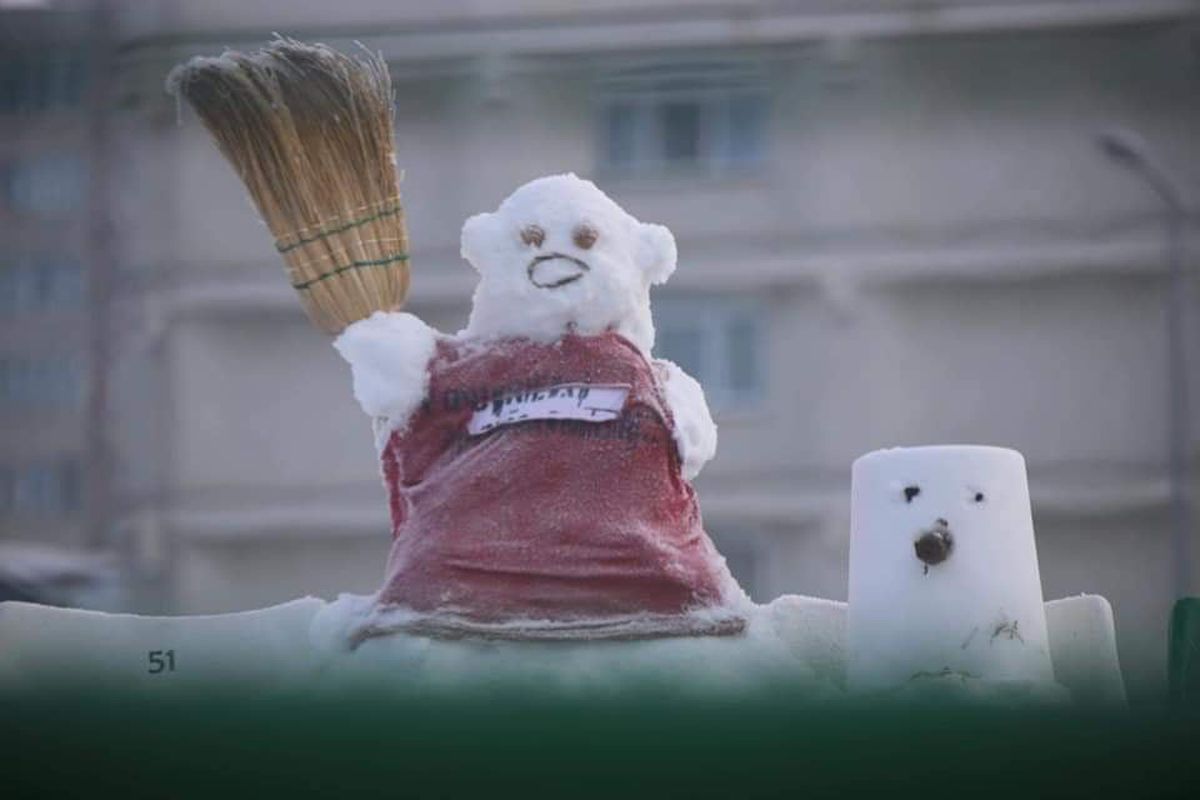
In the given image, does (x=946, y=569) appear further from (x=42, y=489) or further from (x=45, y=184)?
(x=42, y=489)

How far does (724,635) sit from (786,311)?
6046 millimetres

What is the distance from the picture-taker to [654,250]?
6.58 ft

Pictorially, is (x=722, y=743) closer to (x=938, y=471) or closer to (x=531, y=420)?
(x=938, y=471)

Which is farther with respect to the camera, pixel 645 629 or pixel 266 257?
pixel 266 257

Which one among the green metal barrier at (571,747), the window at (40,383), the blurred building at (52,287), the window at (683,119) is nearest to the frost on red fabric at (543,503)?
the green metal barrier at (571,747)

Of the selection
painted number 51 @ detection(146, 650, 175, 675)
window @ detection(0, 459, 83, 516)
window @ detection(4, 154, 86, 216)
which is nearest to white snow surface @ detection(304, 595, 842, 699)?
painted number 51 @ detection(146, 650, 175, 675)

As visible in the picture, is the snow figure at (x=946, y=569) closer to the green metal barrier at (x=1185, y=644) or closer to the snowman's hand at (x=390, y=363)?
the green metal barrier at (x=1185, y=644)

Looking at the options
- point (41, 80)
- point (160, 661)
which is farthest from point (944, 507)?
point (41, 80)

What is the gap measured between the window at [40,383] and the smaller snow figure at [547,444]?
22.5 feet

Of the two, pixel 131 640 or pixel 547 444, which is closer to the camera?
pixel 131 640

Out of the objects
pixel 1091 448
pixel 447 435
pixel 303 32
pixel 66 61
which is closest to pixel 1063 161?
pixel 1091 448

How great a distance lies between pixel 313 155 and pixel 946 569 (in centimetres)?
60

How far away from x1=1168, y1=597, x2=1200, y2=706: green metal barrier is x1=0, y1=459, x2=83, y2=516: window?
298 inches

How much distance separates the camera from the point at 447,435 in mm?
1926
